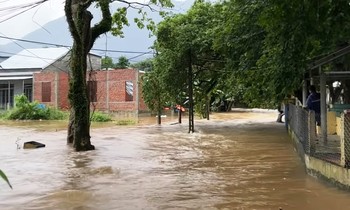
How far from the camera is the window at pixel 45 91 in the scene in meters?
45.2

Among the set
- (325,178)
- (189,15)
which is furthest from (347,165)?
(189,15)

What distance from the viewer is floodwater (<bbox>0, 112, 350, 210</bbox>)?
27.1ft

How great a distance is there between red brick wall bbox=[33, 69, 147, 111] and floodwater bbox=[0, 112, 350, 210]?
2375 cm

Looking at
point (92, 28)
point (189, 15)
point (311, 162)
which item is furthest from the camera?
point (189, 15)

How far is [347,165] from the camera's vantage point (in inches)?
335

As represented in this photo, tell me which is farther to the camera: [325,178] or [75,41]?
[75,41]

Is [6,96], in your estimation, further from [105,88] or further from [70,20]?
[70,20]

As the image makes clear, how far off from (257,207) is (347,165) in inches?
79.6

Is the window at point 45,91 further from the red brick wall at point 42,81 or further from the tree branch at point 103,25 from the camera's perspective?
the tree branch at point 103,25

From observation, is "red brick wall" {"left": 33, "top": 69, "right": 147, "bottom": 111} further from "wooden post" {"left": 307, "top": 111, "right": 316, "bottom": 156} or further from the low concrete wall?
the low concrete wall

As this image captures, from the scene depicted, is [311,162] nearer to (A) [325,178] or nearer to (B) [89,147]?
(A) [325,178]

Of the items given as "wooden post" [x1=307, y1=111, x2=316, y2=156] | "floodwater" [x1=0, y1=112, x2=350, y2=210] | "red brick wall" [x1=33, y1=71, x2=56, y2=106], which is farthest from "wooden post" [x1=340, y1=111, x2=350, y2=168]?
"red brick wall" [x1=33, y1=71, x2=56, y2=106]

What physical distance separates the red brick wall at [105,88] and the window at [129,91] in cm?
28

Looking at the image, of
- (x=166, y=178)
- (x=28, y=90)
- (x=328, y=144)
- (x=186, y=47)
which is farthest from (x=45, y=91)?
(x=328, y=144)
